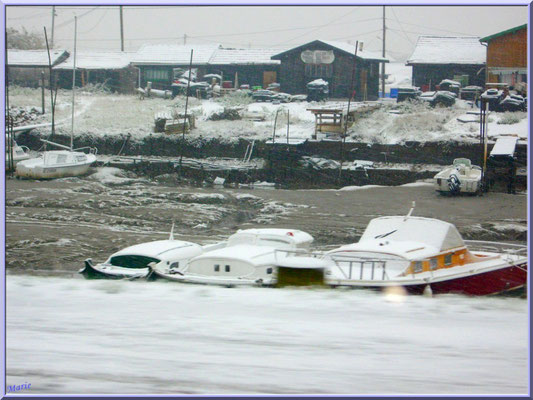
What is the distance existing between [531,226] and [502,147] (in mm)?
926

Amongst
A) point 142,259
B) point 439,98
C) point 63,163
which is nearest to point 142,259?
point 142,259

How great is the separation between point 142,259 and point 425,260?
6.67 feet

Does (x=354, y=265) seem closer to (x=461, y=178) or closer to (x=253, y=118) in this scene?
(x=461, y=178)

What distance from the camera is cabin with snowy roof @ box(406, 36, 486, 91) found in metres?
4.57

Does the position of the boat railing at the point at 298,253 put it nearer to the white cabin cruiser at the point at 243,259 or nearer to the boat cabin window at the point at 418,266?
the white cabin cruiser at the point at 243,259

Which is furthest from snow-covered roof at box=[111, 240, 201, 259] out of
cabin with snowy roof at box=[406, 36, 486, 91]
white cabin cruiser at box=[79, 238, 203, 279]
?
cabin with snowy roof at box=[406, 36, 486, 91]

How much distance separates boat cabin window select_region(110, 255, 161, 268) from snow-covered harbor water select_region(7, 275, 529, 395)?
111 centimetres

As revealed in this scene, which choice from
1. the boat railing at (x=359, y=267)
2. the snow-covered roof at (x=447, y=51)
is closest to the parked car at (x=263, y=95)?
the snow-covered roof at (x=447, y=51)

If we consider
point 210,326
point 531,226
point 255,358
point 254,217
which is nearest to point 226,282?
point 254,217

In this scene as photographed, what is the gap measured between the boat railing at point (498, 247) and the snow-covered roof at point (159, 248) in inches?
78.4

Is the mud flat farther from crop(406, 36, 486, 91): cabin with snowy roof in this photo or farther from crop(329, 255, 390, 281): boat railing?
crop(406, 36, 486, 91): cabin with snowy roof

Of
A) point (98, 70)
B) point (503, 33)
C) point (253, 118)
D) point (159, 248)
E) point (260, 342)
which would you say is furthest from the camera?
point (253, 118)

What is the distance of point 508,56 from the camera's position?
425 centimetres

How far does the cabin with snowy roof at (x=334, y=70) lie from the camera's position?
15.6 ft
